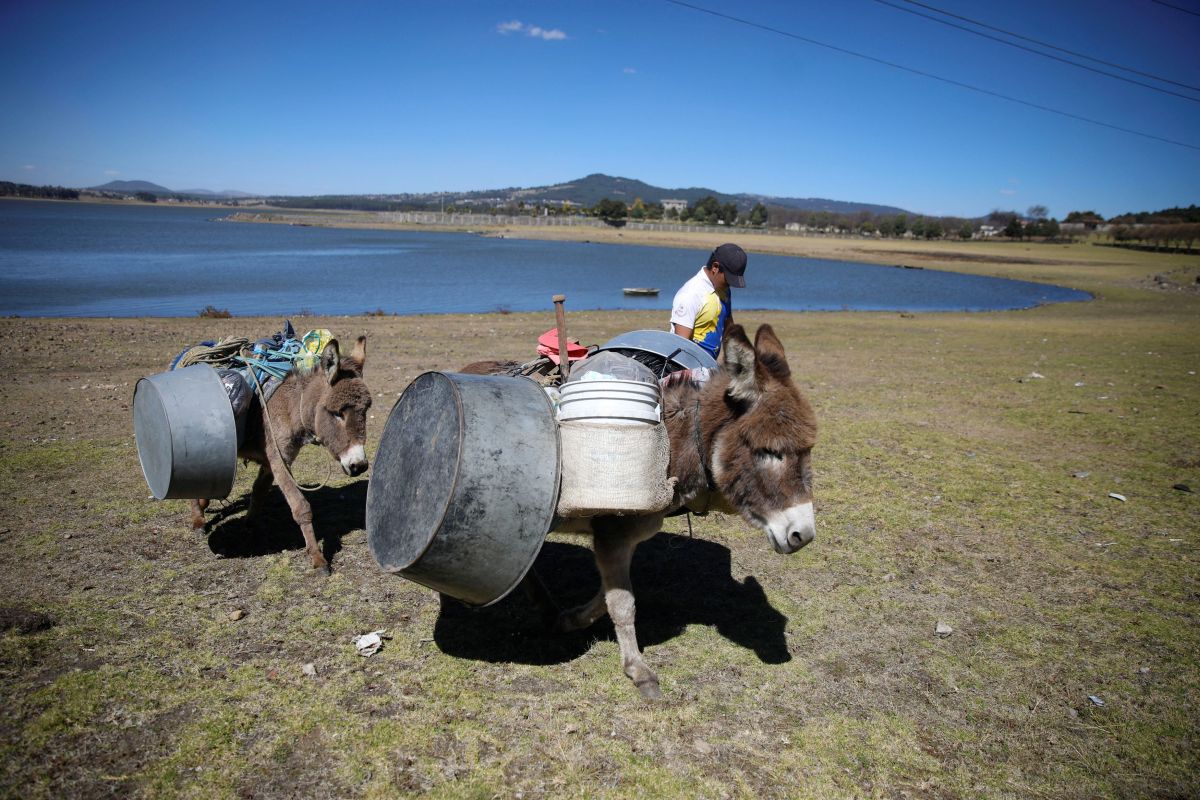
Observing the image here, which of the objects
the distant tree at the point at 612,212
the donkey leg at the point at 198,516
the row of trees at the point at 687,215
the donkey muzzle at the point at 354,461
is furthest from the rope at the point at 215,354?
the row of trees at the point at 687,215

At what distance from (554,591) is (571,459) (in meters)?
2.39

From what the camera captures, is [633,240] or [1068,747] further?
[633,240]

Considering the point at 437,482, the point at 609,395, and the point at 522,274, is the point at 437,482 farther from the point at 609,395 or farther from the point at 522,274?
the point at 522,274

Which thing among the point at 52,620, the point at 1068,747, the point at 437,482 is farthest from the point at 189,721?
the point at 1068,747

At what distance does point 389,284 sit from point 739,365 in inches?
1648

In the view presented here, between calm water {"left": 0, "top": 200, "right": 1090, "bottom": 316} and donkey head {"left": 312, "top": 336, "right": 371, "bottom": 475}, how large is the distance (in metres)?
24.1

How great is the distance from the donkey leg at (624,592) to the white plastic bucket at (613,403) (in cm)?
88

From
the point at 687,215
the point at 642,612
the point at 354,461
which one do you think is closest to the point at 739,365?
the point at 642,612

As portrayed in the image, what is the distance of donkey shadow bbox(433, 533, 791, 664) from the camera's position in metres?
4.80

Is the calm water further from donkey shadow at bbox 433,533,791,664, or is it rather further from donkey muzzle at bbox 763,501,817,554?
donkey muzzle at bbox 763,501,817,554

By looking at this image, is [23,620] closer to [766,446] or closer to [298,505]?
[298,505]

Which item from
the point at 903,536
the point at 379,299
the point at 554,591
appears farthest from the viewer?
the point at 379,299

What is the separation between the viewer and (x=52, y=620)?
4.60 meters

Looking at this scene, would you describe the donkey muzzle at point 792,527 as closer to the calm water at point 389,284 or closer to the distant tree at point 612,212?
the calm water at point 389,284
